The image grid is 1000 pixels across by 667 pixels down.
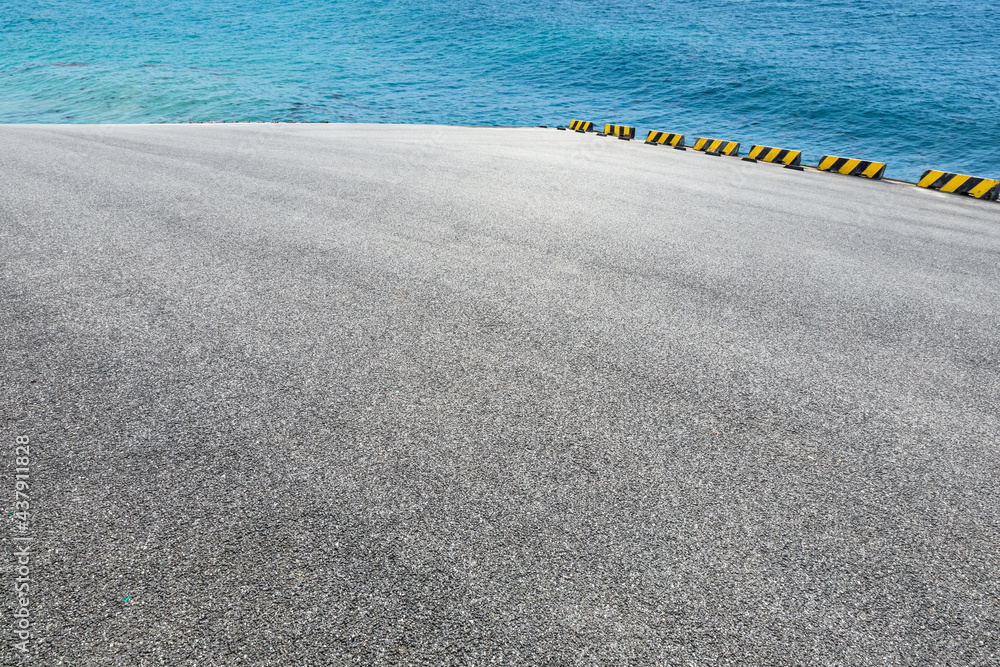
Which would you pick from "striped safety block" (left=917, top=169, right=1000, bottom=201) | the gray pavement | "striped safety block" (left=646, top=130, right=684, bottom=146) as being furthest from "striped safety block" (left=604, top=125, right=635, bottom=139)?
the gray pavement

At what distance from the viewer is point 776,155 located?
43.4ft

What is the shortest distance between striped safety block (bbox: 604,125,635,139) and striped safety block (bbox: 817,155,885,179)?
17.2ft

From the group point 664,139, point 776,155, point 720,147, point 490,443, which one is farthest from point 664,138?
point 490,443

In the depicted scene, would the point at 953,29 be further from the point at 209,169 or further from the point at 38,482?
the point at 38,482

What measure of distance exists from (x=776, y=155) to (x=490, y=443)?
12820 mm

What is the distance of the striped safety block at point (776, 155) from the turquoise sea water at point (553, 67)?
579 centimetres

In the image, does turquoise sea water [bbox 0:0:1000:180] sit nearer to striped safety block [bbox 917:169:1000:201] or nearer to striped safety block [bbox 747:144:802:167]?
striped safety block [bbox 747:144:802:167]

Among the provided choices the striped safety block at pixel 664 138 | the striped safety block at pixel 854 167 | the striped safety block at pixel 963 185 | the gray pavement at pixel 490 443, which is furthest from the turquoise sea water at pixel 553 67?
the gray pavement at pixel 490 443

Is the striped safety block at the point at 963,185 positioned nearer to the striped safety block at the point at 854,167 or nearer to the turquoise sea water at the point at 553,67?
the striped safety block at the point at 854,167

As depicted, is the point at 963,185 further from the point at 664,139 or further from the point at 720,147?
the point at 664,139

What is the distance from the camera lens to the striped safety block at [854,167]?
11656 millimetres

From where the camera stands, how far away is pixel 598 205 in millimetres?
7562

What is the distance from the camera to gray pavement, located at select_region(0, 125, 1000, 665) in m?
2.07

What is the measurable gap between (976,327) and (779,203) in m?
4.33
